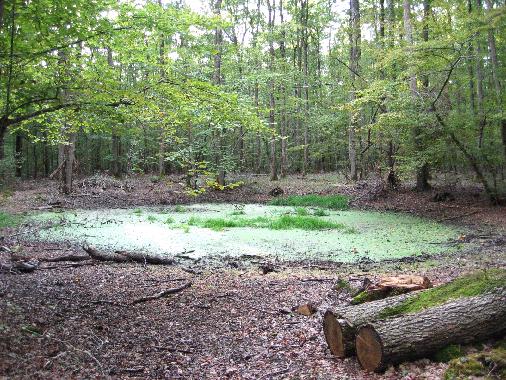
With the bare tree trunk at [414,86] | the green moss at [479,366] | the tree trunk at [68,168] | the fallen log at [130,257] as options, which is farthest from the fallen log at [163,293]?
the tree trunk at [68,168]

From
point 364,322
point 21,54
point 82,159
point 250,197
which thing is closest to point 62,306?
point 21,54

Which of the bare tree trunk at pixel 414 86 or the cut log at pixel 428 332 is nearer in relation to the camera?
the cut log at pixel 428 332

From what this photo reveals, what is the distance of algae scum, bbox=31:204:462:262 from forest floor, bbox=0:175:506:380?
0.88 m

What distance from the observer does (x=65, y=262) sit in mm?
8438

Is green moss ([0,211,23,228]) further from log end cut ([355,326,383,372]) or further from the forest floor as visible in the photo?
log end cut ([355,326,383,372])

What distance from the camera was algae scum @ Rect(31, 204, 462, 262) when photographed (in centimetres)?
978

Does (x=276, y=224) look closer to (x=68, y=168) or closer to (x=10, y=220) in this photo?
(x=10, y=220)

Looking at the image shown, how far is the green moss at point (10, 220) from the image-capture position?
40.5ft

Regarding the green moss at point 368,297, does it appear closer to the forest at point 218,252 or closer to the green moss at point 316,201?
the forest at point 218,252

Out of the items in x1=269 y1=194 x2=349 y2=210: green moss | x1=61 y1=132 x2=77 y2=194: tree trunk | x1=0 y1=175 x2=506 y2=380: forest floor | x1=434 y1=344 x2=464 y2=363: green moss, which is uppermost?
x1=61 y1=132 x2=77 y2=194: tree trunk

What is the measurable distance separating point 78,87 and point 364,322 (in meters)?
4.84

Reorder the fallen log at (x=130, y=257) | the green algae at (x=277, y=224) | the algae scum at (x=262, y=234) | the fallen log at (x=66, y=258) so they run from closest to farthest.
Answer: the fallen log at (x=66, y=258) → the fallen log at (x=130, y=257) → the algae scum at (x=262, y=234) → the green algae at (x=277, y=224)

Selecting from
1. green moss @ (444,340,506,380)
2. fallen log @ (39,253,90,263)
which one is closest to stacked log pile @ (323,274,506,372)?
green moss @ (444,340,506,380)

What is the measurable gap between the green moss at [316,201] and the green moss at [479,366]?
14014 mm
